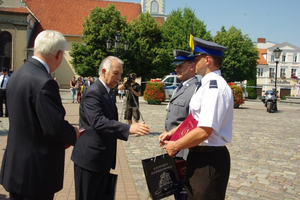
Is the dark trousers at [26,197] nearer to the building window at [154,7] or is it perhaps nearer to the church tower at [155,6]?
the church tower at [155,6]

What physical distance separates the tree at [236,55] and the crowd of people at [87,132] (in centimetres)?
4297

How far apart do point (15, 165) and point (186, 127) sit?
56.5 inches

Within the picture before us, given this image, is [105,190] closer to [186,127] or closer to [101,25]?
[186,127]

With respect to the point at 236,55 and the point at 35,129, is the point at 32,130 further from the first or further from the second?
the point at 236,55

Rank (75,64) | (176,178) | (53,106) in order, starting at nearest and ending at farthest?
(53,106), (176,178), (75,64)

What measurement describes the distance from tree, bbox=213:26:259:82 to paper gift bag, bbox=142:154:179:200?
42947mm

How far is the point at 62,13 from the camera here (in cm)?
5078

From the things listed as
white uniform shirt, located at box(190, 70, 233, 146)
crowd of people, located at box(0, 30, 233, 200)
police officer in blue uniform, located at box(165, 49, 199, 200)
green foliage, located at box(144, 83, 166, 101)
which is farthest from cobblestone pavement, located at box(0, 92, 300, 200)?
green foliage, located at box(144, 83, 166, 101)

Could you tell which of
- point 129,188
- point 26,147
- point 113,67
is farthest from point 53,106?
point 129,188

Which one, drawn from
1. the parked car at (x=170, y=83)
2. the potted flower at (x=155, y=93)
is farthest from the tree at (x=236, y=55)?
the potted flower at (x=155, y=93)

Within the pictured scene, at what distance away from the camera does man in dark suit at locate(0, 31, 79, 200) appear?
211 cm

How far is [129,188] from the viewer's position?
15.8 feet

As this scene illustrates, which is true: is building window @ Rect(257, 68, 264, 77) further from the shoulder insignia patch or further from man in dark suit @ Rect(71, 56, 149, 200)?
the shoulder insignia patch

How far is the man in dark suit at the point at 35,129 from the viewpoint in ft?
6.91
